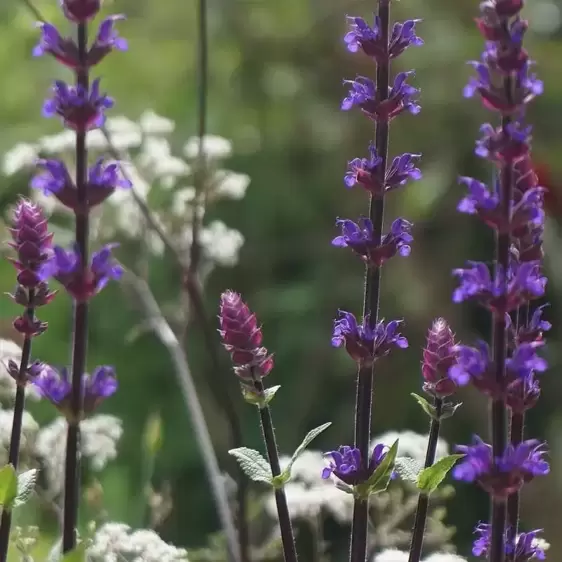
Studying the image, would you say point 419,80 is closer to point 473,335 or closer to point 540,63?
point 540,63

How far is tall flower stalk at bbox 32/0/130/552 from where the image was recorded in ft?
1.28

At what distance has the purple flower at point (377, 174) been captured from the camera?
0.42 meters

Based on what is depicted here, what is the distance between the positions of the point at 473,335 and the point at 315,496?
0.67m

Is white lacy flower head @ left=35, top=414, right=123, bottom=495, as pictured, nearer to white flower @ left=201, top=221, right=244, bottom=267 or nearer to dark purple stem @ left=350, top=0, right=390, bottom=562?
white flower @ left=201, top=221, right=244, bottom=267

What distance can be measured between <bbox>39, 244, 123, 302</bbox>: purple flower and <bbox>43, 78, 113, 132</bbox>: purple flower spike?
0.06 metres

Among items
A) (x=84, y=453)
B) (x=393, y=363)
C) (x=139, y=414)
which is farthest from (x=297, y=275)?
(x=84, y=453)

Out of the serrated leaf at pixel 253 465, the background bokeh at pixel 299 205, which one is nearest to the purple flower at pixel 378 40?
the serrated leaf at pixel 253 465

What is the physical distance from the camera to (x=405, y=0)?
1322mm

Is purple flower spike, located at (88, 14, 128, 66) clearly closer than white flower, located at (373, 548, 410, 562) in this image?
Yes

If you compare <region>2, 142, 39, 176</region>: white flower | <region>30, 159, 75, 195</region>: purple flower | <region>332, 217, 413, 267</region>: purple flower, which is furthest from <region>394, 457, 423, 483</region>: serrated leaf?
<region>2, 142, 39, 176</region>: white flower

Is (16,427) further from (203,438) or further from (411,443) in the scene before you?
(411,443)

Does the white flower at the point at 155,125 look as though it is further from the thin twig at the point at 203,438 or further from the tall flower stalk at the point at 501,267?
the tall flower stalk at the point at 501,267

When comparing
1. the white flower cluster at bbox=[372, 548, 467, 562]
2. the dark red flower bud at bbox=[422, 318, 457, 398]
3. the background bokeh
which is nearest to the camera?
the dark red flower bud at bbox=[422, 318, 457, 398]

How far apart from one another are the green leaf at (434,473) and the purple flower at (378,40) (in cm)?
21
